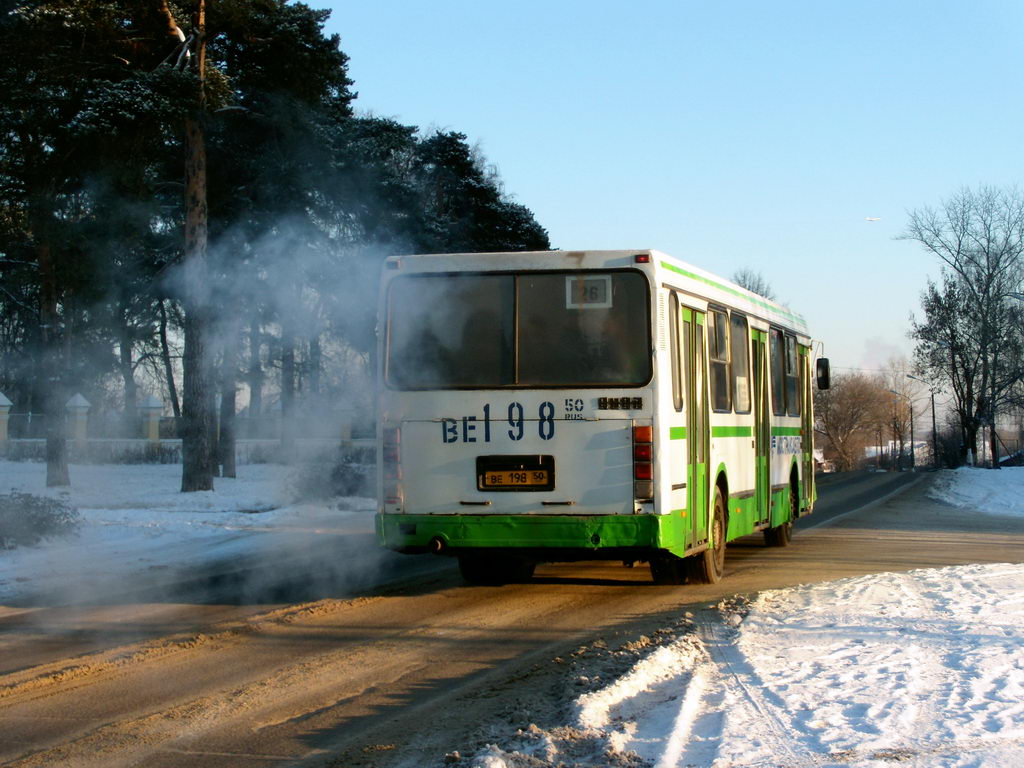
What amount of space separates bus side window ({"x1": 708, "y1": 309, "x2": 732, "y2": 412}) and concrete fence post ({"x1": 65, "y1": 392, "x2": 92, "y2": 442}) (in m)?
35.6

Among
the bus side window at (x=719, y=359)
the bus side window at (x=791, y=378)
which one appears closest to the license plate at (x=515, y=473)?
the bus side window at (x=719, y=359)

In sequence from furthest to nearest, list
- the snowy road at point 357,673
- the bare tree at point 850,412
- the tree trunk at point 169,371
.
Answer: the bare tree at point 850,412
the tree trunk at point 169,371
the snowy road at point 357,673

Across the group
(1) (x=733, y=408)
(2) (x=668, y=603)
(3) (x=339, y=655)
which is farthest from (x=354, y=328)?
(3) (x=339, y=655)

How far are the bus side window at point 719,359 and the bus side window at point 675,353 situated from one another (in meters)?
1.25

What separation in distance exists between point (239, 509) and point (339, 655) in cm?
1610

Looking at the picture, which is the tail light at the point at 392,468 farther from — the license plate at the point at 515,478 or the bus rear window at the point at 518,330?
the license plate at the point at 515,478

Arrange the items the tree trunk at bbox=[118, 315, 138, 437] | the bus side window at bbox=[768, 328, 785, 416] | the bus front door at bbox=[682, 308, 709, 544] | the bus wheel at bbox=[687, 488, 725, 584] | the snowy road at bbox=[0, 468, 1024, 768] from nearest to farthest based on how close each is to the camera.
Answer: the snowy road at bbox=[0, 468, 1024, 768]
the bus front door at bbox=[682, 308, 709, 544]
the bus wheel at bbox=[687, 488, 725, 584]
the bus side window at bbox=[768, 328, 785, 416]
the tree trunk at bbox=[118, 315, 138, 437]

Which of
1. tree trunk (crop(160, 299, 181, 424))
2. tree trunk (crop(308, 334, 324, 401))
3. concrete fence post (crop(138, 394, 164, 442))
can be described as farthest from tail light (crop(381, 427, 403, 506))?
concrete fence post (crop(138, 394, 164, 442))

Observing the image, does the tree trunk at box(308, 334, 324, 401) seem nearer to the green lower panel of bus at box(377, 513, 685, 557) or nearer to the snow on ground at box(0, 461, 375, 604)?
the snow on ground at box(0, 461, 375, 604)

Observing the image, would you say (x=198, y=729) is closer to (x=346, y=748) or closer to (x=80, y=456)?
(x=346, y=748)

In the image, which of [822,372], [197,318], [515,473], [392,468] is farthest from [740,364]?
[197,318]

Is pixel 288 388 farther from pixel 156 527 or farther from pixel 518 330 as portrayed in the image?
pixel 518 330

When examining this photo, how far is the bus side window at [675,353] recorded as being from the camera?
1084 centimetres

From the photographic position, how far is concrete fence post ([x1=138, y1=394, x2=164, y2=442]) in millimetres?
48906
